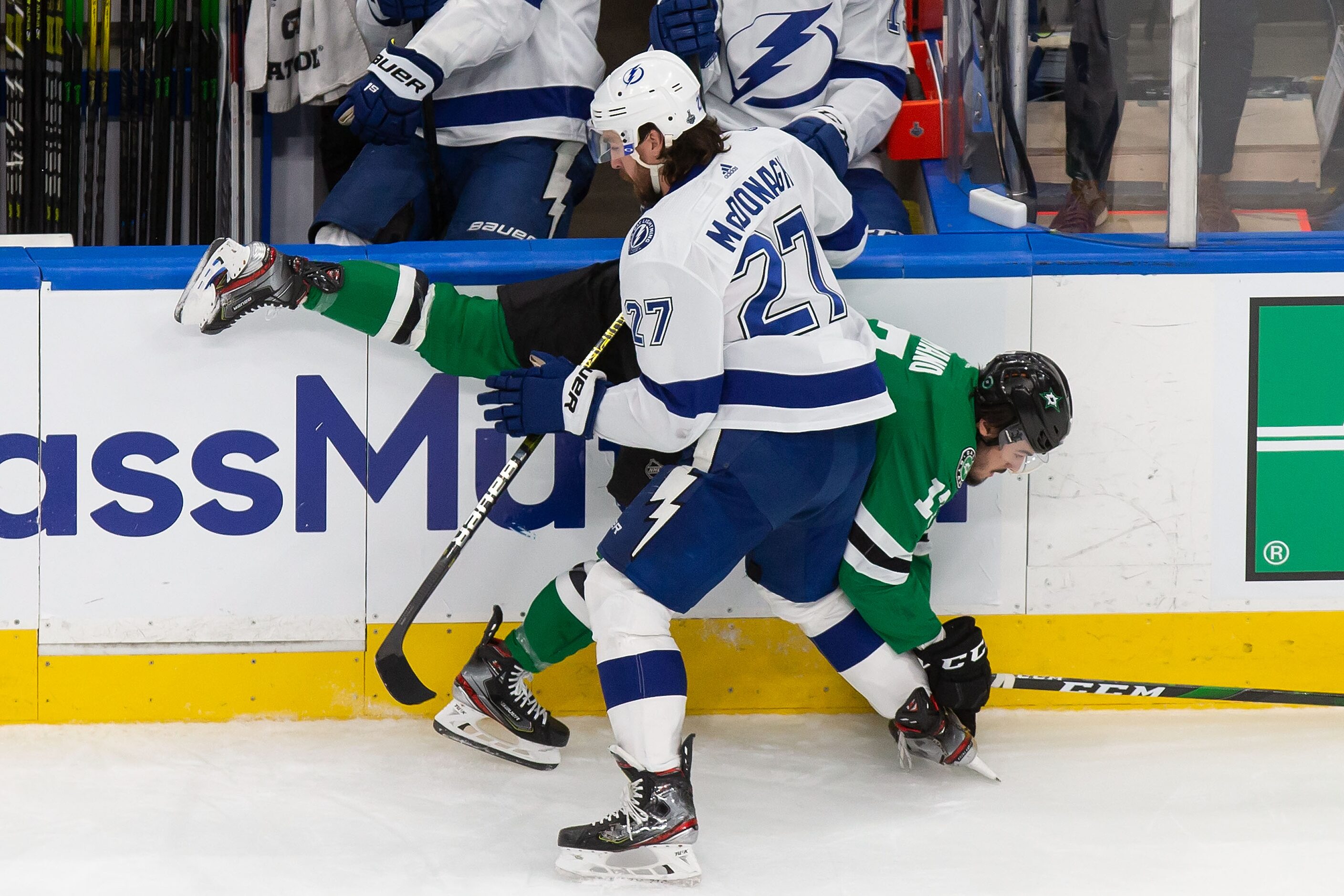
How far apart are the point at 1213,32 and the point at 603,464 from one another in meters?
1.35

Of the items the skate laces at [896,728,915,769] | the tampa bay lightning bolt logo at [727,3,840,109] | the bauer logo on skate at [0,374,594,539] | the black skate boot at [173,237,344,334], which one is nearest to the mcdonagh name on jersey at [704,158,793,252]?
the bauer logo on skate at [0,374,594,539]

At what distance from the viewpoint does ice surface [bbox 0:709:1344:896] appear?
6.93ft

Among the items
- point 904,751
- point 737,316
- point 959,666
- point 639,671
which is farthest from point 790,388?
point 904,751

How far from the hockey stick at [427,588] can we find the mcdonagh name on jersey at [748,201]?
0.95ft

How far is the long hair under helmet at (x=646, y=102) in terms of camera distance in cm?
218

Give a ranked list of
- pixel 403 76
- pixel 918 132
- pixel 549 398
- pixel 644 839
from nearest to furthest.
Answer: pixel 644 839, pixel 549 398, pixel 403 76, pixel 918 132

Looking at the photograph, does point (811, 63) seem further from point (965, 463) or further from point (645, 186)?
point (965, 463)

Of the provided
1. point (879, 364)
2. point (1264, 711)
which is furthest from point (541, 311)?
point (1264, 711)

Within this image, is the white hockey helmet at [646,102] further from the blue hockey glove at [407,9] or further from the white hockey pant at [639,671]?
the blue hockey glove at [407,9]

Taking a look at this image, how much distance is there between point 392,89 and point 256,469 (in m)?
0.94

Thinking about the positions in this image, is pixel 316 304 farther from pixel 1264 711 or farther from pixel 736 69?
pixel 1264 711

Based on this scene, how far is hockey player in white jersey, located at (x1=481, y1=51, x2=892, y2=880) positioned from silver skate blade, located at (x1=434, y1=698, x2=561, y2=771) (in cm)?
25

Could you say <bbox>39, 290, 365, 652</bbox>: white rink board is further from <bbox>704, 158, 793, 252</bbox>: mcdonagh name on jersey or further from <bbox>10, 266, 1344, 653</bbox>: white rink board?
<bbox>704, 158, 793, 252</bbox>: mcdonagh name on jersey

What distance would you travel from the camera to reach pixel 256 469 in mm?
2547
